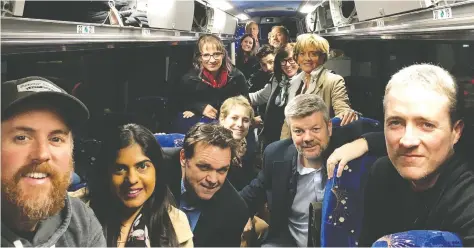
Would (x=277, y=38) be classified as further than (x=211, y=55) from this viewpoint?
Yes

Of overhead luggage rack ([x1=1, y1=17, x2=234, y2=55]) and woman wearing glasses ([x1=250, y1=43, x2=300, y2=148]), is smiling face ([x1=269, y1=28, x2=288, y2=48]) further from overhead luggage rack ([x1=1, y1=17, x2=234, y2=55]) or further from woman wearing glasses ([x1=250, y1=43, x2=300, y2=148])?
overhead luggage rack ([x1=1, y1=17, x2=234, y2=55])

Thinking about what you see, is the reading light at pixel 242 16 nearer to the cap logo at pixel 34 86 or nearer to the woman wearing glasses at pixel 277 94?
the woman wearing glasses at pixel 277 94

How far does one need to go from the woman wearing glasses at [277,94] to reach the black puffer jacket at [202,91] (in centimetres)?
9

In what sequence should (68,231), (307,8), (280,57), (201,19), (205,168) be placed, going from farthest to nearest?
(201,19), (307,8), (280,57), (205,168), (68,231)

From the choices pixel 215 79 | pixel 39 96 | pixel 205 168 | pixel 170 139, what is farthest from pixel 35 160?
pixel 215 79

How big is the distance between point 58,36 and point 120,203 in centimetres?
77

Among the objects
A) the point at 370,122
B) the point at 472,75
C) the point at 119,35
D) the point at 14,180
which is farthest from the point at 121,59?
the point at 472,75

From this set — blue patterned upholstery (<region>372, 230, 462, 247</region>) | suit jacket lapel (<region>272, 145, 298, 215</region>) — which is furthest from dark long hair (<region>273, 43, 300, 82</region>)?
blue patterned upholstery (<region>372, 230, 462, 247</region>)

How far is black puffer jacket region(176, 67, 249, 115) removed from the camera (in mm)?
2463

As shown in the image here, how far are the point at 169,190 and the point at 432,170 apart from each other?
1152mm

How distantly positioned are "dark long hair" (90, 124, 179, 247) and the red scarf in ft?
1.39

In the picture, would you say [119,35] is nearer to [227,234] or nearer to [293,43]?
[293,43]

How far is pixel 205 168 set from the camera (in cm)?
230

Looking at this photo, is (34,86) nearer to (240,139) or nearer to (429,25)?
(240,139)
